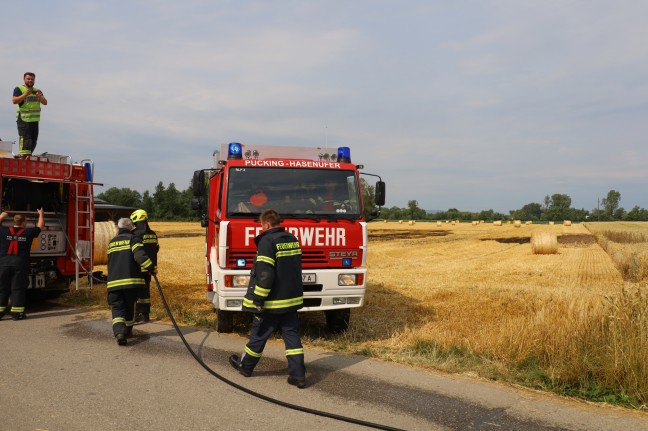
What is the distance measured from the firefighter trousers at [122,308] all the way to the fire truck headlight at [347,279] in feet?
9.21

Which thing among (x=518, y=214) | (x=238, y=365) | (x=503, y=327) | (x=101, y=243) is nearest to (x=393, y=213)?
(x=518, y=214)

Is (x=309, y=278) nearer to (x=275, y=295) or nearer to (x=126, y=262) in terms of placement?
(x=275, y=295)

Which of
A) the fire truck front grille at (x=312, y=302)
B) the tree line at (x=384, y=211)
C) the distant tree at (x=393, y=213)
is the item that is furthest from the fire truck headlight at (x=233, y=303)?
the distant tree at (x=393, y=213)

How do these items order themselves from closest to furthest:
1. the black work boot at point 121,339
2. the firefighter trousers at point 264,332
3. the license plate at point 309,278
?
the firefighter trousers at point 264,332, the black work boot at point 121,339, the license plate at point 309,278

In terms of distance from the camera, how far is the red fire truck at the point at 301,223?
740cm

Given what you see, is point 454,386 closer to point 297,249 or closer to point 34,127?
point 297,249

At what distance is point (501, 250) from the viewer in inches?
1060

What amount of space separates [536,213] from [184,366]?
15340 cm

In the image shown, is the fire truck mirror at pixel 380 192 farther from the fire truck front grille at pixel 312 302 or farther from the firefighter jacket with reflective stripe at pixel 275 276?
the firefighter jacket with reflective stripe at pixel 275 276

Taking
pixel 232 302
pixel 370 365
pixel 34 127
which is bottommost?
pixel 370 365

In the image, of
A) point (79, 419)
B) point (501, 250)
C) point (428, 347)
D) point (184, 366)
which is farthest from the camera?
point (501, 250)

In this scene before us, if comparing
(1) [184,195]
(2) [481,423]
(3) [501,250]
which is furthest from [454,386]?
(1) [184,195]

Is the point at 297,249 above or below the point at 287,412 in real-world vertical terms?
above

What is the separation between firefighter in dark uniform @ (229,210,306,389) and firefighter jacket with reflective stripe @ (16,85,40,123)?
7202 millimetres
